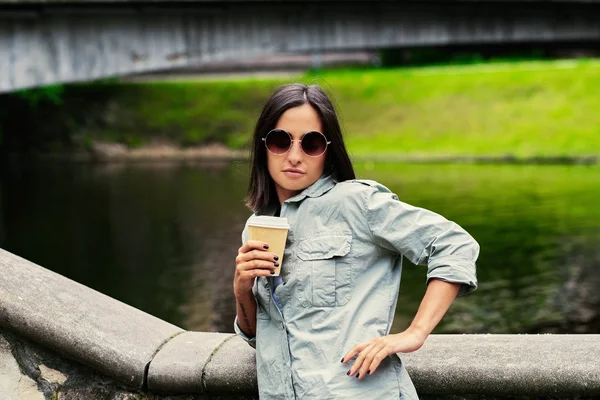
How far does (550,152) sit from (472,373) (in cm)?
2166

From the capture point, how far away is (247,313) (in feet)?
10.0

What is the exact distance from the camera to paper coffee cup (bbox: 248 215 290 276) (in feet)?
9.07

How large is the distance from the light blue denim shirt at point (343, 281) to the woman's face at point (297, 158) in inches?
2.7

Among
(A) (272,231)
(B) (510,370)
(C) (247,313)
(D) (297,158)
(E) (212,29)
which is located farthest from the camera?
(E) (212,29)

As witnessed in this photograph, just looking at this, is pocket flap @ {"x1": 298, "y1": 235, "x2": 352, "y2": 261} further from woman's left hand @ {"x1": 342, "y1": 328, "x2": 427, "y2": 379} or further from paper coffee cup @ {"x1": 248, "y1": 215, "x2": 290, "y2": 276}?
woman's left hand @ {"x1": 342, "y1": 328, "x2": 427, "y2": 379}

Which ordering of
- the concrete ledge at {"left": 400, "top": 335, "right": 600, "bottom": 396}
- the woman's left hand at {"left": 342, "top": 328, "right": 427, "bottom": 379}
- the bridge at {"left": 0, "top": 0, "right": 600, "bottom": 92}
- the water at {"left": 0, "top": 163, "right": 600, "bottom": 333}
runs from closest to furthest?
the woman's left hand at {"left": 342, "top": 328, "right": 427, "bottom": 379} → the concrete ledge at {"left": 400, "top": 335, "right": 600, "bottom": 396} → the water at {"left": 0, "top": 163, "right": 600, "bottom": 333} → the bridge at {"left": 0, "top": 0, "right": 600, "bottom": 92}

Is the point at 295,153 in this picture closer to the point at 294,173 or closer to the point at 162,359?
the point at 294,173

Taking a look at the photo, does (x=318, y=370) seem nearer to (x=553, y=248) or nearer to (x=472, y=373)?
(x=472, y=373)

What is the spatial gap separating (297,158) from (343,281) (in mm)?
398

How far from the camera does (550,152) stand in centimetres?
2411

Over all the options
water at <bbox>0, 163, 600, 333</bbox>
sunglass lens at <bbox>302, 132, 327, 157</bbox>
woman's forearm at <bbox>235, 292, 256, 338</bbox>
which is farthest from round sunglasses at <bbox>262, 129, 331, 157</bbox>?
water at <bbox>0, 163, 600, 333</bbox>

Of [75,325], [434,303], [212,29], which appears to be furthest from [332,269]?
[212,29]

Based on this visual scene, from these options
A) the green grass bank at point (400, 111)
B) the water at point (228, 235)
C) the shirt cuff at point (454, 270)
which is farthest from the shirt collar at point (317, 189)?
the green grass bank at point (400, 111)

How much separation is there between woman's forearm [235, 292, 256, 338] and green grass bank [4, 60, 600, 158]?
1888 cm
